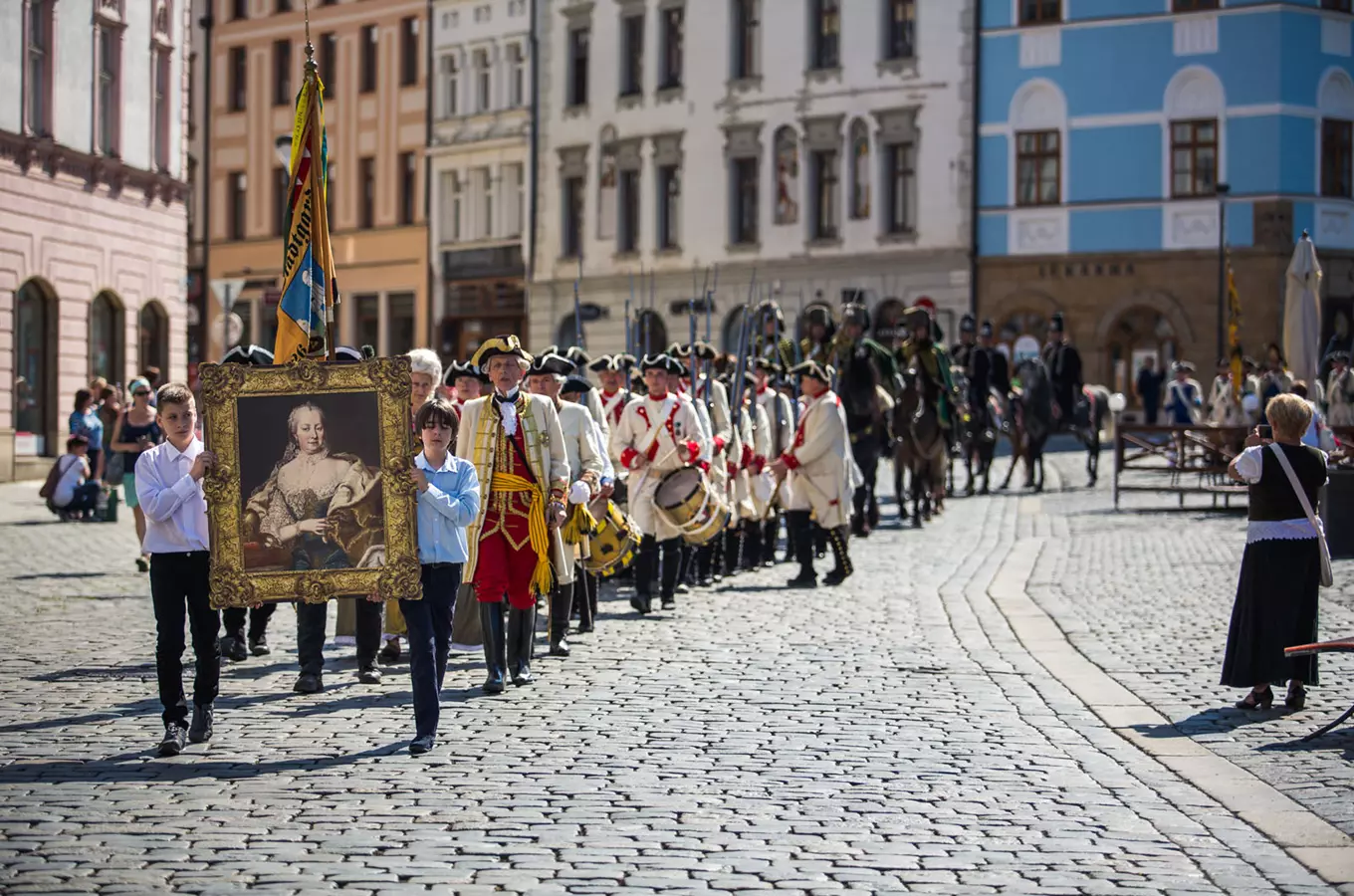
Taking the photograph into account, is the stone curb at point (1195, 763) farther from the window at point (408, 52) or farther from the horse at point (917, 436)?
the window at point (408, 52)

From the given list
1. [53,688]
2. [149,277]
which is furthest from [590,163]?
[53,688]

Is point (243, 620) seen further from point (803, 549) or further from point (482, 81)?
point (482, 81)

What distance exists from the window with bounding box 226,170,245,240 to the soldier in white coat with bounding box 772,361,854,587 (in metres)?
49.1

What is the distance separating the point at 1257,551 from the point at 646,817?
4.35 meters

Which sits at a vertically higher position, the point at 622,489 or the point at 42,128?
the point at 42,128

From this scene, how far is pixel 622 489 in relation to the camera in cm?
1656

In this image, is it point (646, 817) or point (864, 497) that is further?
point (864, 497)

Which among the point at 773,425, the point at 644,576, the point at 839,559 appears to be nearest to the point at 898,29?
the point at 773,425

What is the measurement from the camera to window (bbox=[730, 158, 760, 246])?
53.2m

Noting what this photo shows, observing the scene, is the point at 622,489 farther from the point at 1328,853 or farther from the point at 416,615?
the point at 1328,853

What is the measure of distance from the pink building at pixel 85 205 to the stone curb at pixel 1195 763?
20.9 m

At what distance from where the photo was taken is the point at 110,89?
36031mm

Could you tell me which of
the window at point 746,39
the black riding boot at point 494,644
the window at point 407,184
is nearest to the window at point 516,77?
the window at point 407,184

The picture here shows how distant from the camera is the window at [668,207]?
5497 cm
